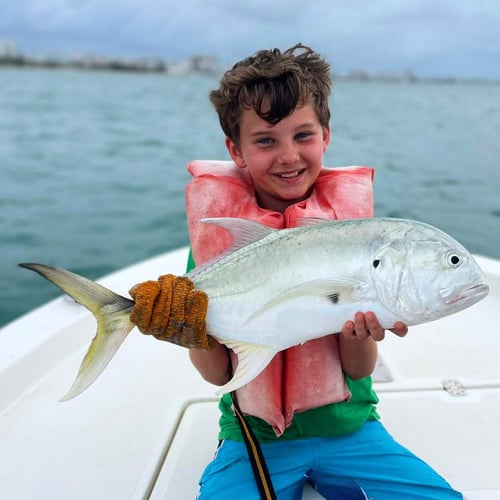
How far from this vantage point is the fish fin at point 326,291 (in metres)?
1.79

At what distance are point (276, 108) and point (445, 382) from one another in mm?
1862

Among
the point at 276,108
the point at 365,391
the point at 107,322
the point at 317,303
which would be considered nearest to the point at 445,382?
the point at 365,391

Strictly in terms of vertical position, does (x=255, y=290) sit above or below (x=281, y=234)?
below

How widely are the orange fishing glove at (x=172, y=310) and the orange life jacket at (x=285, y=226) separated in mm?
402

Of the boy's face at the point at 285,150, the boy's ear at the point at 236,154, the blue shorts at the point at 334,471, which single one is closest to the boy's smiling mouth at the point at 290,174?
the boy's face at the point at 285,150

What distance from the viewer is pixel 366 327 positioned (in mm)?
1799

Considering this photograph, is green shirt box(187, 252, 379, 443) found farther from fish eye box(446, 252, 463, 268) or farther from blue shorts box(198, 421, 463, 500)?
fish eye box(446, 252, 463, 268)

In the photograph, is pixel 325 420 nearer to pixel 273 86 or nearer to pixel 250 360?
pixel 250 360

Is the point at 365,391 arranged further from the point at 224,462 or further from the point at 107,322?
the point at 107,322

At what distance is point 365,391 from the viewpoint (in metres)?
2.42

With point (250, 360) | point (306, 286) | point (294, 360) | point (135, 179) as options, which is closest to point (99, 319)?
point (250, 360)

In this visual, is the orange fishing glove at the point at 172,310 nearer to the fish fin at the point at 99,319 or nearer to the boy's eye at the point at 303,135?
the fish fin at the point at 99,319

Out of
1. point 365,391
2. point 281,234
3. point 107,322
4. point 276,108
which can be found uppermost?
point 276,108

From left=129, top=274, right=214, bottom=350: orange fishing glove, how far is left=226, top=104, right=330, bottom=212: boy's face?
0.62 m
